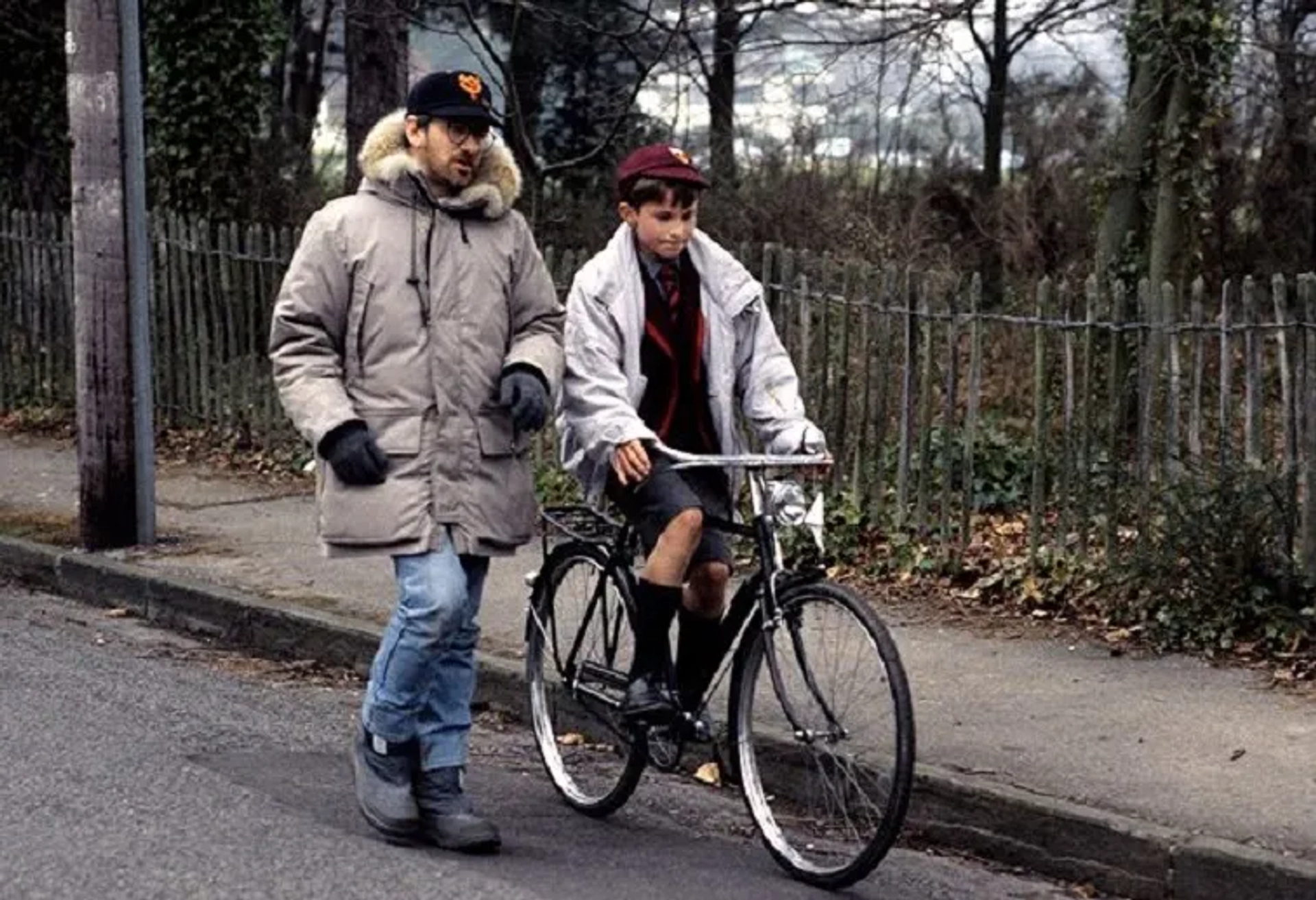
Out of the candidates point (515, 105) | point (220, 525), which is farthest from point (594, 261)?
point (515, 105)

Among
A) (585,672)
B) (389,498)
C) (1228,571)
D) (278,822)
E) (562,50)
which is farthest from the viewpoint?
(562,50)

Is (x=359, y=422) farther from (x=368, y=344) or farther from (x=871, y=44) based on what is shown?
(x=871, y=44)

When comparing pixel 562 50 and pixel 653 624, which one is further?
pixel 562 50

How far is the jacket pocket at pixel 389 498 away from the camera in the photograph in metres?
5.84

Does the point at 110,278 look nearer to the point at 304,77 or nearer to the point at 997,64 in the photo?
the point at 997,64

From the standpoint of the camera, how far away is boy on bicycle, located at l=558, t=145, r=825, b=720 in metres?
6.08

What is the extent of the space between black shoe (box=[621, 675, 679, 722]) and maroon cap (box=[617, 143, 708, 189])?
52.0 inches

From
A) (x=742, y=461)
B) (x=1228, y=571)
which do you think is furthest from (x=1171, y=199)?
(x=742, y=461)

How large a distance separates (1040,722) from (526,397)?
94.8 inches

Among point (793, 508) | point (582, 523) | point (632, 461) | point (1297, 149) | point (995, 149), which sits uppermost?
point (995, 149)

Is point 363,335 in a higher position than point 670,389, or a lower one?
higher

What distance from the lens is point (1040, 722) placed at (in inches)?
292

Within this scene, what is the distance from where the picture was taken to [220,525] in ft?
38.8

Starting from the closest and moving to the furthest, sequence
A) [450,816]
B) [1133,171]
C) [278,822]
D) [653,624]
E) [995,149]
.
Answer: [450,816]
[653,624]
[278,822]
[1133,171]
[995,149]
